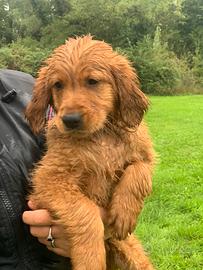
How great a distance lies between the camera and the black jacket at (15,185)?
3.15 meters

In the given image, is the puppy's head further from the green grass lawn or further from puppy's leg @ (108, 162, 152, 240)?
Answer: the green grass lawn

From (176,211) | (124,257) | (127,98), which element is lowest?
(176,211)

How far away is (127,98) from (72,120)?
1.76 ft

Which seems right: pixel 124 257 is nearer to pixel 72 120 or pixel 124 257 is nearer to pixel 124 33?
pixel 72 120

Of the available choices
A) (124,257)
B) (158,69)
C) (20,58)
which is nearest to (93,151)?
(124,257)

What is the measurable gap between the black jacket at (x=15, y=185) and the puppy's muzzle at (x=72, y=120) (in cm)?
31

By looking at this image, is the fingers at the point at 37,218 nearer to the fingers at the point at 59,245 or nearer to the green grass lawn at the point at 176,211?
the fingers at the point at 59,245

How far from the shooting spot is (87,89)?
11.5ft

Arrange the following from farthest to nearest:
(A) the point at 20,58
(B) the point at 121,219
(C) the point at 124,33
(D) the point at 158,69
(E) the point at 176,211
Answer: (C) the point at 124,33 < (D) the point at 158,69 < (A) the point at 20,58 < (E) the point at 176,211 < (B) the point at 121,219

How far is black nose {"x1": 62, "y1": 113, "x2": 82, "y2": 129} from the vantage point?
3219mm

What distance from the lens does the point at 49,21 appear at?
42.4 metres

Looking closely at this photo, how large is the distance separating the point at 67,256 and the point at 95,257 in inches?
10.9

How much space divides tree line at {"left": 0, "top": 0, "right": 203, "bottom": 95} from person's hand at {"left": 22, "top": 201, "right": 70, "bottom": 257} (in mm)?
28571

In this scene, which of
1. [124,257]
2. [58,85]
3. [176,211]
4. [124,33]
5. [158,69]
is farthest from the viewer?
[124,33]
